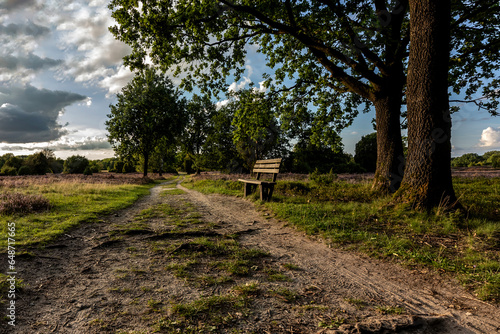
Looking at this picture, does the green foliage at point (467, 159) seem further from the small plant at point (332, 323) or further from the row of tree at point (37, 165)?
the row of tree at point (37, 165)

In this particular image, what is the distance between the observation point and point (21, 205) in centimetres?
665

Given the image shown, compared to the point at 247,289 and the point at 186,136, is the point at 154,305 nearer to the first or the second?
the point at 247,289

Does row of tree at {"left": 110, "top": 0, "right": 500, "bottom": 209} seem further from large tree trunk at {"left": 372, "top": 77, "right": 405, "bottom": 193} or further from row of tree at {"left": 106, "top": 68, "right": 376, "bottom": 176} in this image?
row of tree at {"left": 106, "top": 68, "right": 376, "bottom": 176}

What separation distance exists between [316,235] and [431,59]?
491cm

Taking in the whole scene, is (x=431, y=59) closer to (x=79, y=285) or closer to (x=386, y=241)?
(x=386, y=241)

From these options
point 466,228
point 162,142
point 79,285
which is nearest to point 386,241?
point 466,228

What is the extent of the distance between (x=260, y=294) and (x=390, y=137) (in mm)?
7512

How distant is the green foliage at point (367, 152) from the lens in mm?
36438

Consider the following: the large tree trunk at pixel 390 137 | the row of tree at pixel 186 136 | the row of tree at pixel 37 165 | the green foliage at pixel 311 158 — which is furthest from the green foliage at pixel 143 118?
the large tree trunk at pixel 390 137

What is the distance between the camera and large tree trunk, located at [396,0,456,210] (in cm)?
520

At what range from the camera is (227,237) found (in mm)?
4684

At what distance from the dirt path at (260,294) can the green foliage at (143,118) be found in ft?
84.3

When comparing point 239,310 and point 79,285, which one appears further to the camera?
point 79,285

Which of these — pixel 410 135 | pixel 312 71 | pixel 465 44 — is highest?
pixel 465 44
